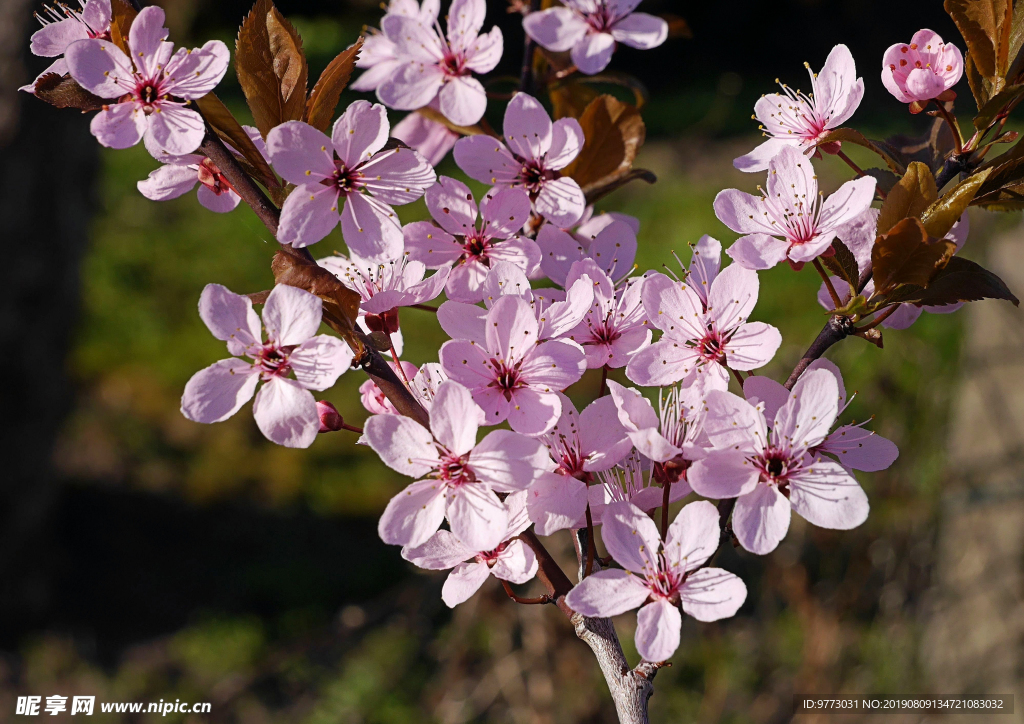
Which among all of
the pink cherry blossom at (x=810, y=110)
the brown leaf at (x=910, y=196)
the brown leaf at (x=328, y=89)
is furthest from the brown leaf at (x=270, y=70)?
the brown leaf at (x=910, y=196)

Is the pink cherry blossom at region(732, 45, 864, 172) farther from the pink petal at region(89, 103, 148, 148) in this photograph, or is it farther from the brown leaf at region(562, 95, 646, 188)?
the pink petal at region(89, 103, 148, 148)

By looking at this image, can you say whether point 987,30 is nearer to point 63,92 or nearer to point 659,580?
point 659,580

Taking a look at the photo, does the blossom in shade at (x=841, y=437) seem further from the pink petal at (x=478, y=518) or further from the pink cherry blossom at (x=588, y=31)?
the pink cherry blossom at (x=588, y=31)

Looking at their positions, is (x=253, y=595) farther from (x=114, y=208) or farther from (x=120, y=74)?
(x=114, y=208)

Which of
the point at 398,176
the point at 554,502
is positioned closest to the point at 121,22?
the point at 398,176

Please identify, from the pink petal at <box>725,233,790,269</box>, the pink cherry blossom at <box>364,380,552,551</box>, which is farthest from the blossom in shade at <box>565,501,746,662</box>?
the pink petal at <box>725,233,790,269</box>

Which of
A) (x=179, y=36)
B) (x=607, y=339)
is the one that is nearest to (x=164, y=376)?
(x=607, y=339)
